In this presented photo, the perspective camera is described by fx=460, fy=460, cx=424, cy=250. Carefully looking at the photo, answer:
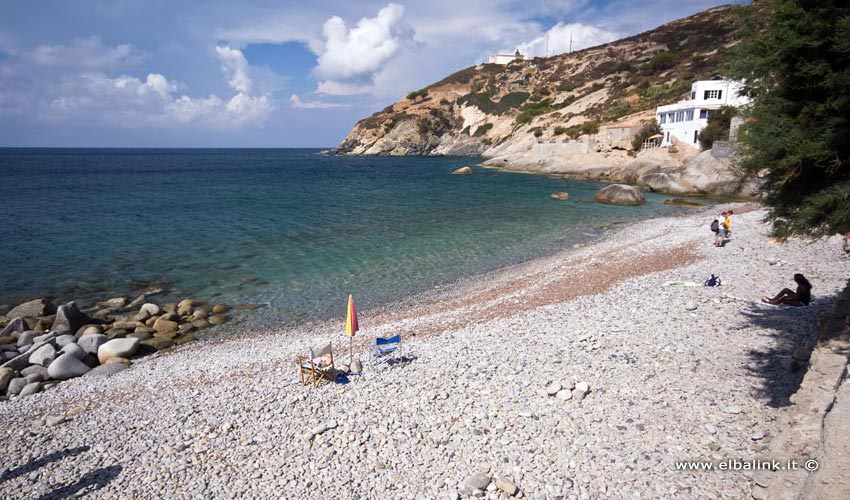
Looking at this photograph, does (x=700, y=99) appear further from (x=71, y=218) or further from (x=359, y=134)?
(x=359, y=134)

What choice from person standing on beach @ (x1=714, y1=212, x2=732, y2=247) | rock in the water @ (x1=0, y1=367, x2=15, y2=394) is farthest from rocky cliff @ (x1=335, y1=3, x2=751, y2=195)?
rock in the water @ (x1=0, y1=367, x2=15, y2=394)

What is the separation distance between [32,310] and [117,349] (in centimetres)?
580

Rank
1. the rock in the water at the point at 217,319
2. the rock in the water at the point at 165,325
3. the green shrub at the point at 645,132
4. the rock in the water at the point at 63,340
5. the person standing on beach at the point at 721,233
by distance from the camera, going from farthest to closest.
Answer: the green shrub at the point at 645,132 → the person standing on beach at the point at 721,233 → the rock in the water at the point at 217,319 → the rock in the water at the point at 165,325 → the rock in the water at the point at 63,340

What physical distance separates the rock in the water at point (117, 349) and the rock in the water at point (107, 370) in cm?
68

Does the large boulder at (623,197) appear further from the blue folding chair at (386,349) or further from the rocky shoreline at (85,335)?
the blue folding chair at (386,349)

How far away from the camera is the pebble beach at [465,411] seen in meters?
6.75

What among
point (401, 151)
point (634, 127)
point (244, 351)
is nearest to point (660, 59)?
point (634, 127)

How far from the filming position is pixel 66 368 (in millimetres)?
12453

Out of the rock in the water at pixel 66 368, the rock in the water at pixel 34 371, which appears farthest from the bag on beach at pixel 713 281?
the rock in the water at pixel 34 371

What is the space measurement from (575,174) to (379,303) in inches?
2029

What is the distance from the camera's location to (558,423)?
768 cm

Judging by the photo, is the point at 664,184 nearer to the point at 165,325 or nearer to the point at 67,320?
the point at 165,325

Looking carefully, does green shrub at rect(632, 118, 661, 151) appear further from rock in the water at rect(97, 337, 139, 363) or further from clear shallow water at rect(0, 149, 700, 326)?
rock in the water at rect(97, 337, 139, 363)

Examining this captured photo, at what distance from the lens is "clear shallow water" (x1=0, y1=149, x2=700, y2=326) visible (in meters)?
19.4
